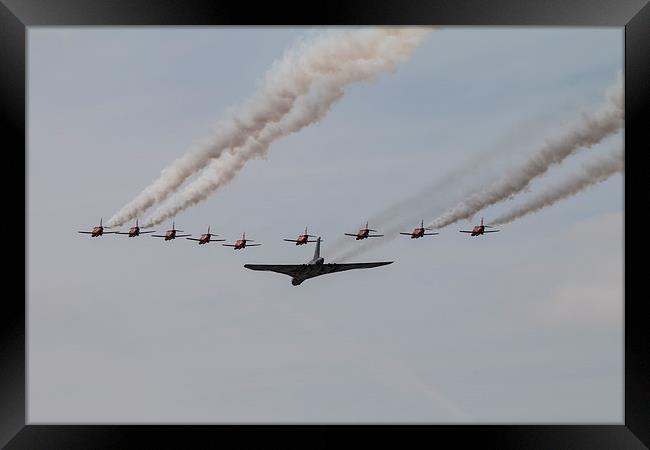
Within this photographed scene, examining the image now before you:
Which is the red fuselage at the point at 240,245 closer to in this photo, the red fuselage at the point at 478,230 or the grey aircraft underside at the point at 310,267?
the grey aircraft underside at the point at 310,267

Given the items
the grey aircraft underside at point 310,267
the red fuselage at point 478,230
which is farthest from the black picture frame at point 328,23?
the grey aircraft underside at point 310,267

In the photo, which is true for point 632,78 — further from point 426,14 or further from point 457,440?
point 457,440

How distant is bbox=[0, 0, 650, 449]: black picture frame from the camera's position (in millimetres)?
22859

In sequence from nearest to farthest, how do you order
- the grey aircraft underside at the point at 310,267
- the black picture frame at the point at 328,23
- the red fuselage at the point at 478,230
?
the black picture frame at the point at 328,23, the red fuselage at the point at 478,230, the grey aircraft underside at the point at 310,267

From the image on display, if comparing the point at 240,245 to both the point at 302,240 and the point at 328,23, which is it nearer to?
the point at 302,240

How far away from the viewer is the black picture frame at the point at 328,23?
22859 mm

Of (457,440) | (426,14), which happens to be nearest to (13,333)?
(457,440)

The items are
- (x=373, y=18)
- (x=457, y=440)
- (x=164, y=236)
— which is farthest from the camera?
(x=164, y=236)

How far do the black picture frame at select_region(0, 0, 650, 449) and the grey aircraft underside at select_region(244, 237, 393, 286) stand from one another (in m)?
20.5

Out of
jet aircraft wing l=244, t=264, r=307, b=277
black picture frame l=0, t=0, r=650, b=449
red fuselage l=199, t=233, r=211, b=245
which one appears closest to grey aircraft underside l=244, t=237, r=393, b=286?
jet aircraft wing l=244, t=264, r=307, b=277

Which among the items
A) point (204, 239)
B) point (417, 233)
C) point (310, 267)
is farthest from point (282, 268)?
point (417, 233)

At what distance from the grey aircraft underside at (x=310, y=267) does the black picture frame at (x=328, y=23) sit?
20.5 m

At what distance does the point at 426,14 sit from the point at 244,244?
23205 mm

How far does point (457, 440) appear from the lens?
81.8 feet
